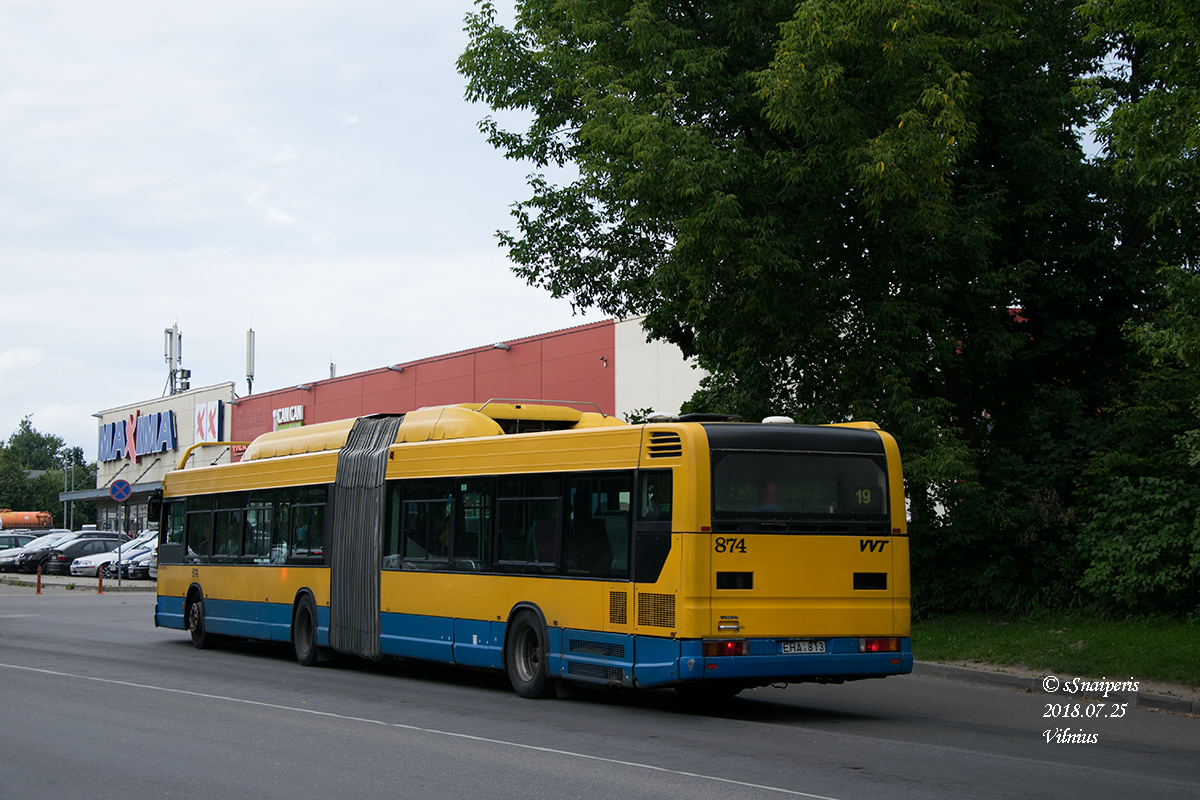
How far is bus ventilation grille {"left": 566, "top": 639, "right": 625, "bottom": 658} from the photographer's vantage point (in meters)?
12.1

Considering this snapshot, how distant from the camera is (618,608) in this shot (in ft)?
40.1

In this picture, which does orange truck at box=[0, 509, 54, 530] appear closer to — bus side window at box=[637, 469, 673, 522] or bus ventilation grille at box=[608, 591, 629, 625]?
bus ventilation grille at box=[608, 591, 629, 625]

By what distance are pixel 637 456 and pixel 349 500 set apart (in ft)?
19.6

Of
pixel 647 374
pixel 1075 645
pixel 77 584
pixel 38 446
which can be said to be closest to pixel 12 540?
pixel 77 584

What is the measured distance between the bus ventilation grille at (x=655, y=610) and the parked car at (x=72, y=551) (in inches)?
1665

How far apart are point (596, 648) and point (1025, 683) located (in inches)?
233

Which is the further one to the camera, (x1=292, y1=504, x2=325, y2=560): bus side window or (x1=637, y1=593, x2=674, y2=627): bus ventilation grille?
(x1=292, y1=504, x2=325, y2=560): bus side window

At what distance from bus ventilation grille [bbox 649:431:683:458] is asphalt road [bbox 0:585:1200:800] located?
2426 mm

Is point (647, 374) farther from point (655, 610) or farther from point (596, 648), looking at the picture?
point (655, 610)

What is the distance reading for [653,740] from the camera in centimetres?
1040

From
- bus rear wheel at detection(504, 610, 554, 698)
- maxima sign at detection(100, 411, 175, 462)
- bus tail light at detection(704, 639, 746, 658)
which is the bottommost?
bus rear wheel at detection(504, 610, 554, 698)

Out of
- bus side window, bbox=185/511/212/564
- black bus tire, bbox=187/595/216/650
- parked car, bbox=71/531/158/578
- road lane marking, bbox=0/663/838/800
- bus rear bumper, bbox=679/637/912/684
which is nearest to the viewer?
road lane marking, bbox=0/663/838/800

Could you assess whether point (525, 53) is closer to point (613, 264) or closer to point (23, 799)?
point (613, 264)

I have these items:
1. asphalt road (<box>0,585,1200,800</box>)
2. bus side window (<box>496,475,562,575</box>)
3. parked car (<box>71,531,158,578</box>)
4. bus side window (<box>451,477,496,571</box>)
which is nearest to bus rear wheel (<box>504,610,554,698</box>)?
asphalt road (<box>0,585,1200,800</box>)
